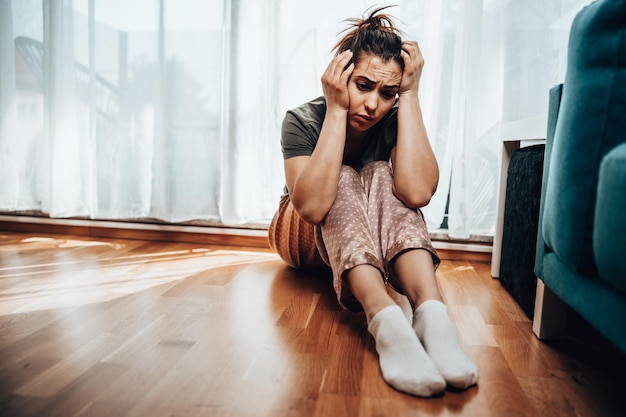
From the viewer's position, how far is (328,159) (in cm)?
114

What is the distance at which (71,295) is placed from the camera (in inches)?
52.7

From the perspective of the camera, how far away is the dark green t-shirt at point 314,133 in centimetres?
127

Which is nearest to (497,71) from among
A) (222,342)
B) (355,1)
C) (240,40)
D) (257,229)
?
(355,1)

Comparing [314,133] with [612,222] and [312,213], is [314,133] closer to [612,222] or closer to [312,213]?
[312,213]

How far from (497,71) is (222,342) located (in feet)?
4.47

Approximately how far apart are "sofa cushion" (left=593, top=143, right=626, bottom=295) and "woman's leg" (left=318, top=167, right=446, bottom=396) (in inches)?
12.5

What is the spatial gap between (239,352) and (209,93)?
1289 mm

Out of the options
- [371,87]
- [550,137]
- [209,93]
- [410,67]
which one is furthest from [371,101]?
[209,93]

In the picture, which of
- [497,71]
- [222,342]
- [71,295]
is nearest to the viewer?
[222,342]

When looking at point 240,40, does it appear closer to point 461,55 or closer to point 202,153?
point 202,153

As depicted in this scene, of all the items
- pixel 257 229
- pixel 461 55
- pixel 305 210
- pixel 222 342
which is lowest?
pixel 222 342

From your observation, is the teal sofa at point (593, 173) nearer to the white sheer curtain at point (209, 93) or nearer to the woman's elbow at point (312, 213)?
the woman's elbow at point (312, 213)

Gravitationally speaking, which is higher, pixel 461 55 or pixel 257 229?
pixel 461 55

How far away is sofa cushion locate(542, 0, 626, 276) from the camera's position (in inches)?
30.4
